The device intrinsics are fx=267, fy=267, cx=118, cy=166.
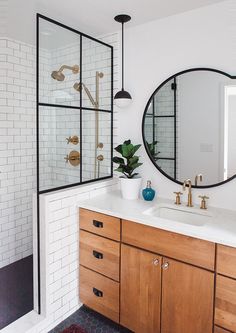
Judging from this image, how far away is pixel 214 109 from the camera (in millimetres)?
1989

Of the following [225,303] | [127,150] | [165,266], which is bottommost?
[225,303]

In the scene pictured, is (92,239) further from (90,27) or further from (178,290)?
(90,27)

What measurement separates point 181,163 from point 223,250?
0.87 meters

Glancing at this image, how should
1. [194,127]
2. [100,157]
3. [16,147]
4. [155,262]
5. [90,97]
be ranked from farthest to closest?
[16,147] < [100,157] < [90,97] < [194,127] < [155,262]

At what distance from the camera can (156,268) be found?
67.7 inches

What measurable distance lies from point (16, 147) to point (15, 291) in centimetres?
141

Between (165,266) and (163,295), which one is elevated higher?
(165,266)

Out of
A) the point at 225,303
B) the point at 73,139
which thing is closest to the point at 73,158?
the point at 73,139

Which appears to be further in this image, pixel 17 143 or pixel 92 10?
pixel 17 143

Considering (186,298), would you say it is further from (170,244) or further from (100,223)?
(100,223)

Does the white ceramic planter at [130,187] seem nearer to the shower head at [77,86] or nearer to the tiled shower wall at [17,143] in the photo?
the tiled shower wall at [17,143]

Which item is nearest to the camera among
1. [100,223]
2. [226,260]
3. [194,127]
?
[226,260]

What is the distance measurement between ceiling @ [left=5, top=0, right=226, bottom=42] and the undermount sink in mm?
1519

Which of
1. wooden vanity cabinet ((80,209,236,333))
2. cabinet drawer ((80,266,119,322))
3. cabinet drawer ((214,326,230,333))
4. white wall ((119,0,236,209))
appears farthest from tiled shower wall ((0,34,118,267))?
cabinet drawer ((214,326,230,333))
